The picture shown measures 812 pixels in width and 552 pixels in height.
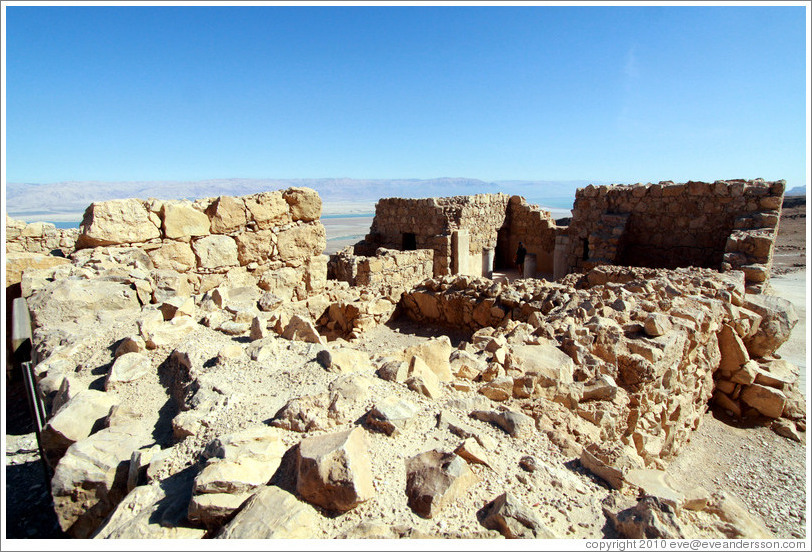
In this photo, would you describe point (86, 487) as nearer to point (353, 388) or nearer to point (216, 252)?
point (353, 388)

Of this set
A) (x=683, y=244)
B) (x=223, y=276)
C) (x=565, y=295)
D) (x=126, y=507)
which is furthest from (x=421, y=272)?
(x=126, y=507)

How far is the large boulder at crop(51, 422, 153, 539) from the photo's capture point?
2.11 metres

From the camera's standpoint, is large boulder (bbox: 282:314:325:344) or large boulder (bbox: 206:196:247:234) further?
large boulder (bbox: 206:196:247:234)

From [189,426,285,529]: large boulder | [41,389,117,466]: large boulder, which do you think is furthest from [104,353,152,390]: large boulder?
[189,426,285,529]: large boulder

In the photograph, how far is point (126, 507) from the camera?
1812mm

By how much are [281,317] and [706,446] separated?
176 inches

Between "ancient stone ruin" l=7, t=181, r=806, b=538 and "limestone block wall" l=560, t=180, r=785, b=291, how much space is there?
73cm

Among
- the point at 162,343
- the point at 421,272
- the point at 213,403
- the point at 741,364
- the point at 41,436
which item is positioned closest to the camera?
the point at 213,403

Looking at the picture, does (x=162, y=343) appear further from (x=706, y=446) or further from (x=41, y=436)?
(x=706, y=446)

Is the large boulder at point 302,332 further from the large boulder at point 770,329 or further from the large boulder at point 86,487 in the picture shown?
the large boulder at point 770,329

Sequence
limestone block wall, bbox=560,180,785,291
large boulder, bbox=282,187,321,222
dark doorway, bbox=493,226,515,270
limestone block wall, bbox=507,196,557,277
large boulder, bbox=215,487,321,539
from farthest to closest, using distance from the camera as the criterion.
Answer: dark doorway, bbox=493,226,515,270 < limestone block wall, bbox=507,196,557,277 < limestone block wall, bbox=560,180,785,291 < large boulder, bbox=282,187,321,222 < large boulder, bbox=215,487,321,539

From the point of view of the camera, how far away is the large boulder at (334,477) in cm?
173

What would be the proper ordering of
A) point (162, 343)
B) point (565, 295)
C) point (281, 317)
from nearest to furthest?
point (162, 343), point (281, 317), point (565, 295)

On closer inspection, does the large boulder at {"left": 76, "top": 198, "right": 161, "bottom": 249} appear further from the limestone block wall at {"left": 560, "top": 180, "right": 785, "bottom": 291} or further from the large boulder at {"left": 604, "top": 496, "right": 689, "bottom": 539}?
the limestone block wall at {"left": 560, "top": 180, "right": 785, "bottom": 291}
